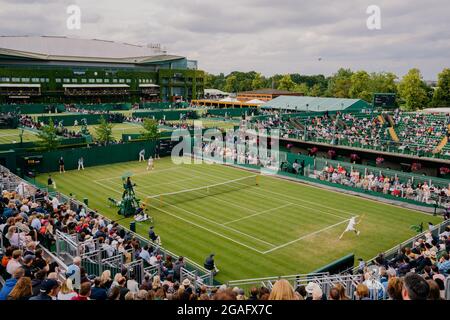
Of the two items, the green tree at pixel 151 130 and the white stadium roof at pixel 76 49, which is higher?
the white stadium roof at pixel 76 49

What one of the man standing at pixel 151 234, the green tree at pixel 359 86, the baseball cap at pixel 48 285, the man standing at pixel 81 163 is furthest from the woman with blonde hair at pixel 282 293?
the green tree at pixel 359 86

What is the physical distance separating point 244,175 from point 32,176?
1831cm

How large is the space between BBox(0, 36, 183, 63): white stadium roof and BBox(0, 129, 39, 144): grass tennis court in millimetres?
53333

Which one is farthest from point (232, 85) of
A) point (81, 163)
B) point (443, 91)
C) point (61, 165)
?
point (61, 165)

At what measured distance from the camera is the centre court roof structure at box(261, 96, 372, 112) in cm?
7269

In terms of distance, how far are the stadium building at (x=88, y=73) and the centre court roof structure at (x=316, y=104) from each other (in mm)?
47433

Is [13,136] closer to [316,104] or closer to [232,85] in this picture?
[316,104]

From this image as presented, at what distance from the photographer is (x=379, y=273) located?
13.5m

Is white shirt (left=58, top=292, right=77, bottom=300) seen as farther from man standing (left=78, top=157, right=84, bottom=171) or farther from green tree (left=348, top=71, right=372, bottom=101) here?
green tree (left=348, top=71, right=372, bottom=101)

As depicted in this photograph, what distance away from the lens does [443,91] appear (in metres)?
101

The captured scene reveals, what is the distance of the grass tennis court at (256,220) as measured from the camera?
68.8ft

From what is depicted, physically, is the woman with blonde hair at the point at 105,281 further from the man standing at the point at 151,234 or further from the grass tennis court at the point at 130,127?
the grass tennis court at the point at 130,127

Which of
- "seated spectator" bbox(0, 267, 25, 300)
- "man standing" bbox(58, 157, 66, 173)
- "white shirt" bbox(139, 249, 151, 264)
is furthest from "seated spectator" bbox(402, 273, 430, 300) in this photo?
"man standing" bbox(58, 157, 66, 173)
